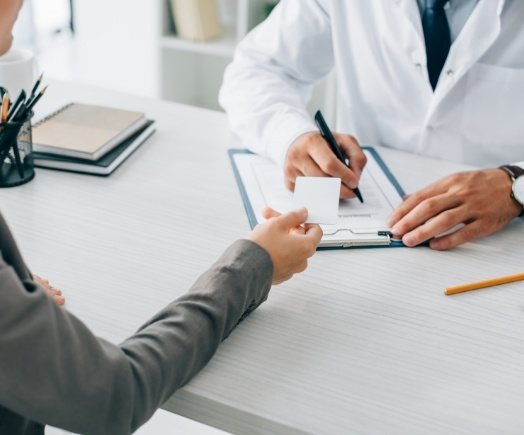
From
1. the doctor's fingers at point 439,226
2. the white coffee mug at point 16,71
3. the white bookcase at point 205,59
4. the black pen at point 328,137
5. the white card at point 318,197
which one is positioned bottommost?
the white bookcase at point 205,59

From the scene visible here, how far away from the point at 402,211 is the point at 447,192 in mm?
87

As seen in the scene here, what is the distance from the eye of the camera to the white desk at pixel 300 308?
743mm

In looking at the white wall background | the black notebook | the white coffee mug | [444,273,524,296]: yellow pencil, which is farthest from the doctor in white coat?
the white wall background

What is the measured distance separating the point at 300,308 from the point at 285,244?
8 cm

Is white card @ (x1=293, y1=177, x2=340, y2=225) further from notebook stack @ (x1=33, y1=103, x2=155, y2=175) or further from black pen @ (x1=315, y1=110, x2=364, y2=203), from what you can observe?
notebook stack @ (x1=33, y1=103, x2=155, y2=175)

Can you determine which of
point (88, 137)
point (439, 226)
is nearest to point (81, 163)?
point (88, 137)

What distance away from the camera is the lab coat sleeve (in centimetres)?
136

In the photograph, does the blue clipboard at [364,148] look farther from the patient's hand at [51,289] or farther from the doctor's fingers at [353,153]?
the patient's hand at [51,289]

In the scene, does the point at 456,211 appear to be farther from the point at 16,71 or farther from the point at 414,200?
the point at 16,71

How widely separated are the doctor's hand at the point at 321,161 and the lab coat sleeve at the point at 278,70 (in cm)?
10

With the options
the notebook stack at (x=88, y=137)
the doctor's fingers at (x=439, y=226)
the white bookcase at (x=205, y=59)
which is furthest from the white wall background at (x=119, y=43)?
the doctor's fingers at (x=439, y=226)

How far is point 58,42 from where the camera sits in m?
4.29

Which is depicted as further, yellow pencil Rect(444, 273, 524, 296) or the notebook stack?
the notebook stack

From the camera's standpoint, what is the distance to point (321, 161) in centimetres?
117
